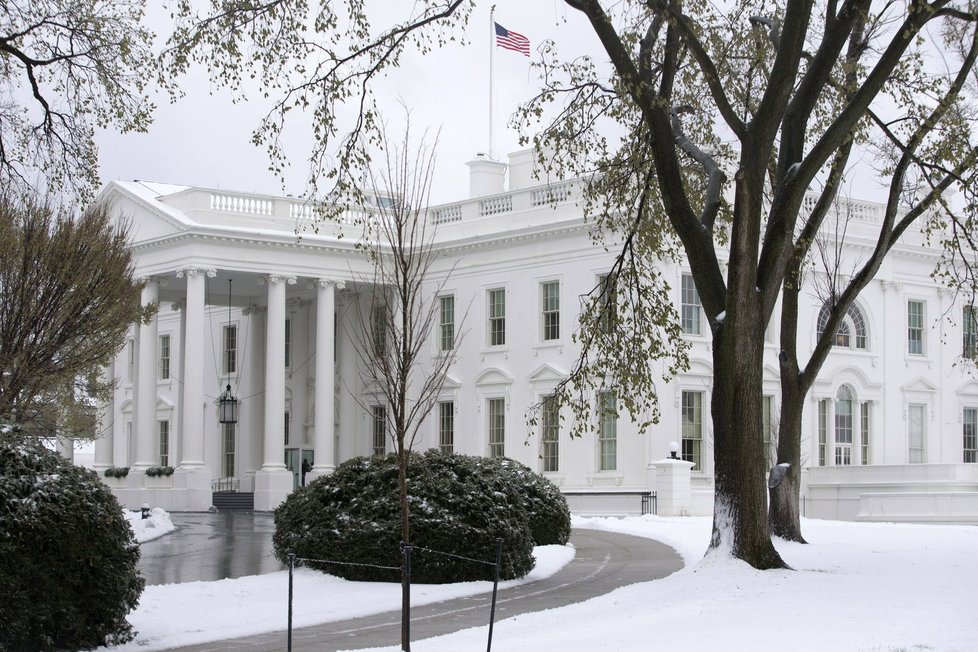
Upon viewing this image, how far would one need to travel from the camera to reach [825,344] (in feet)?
74.9

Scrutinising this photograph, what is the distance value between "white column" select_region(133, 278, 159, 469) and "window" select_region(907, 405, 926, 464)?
82.6 ft

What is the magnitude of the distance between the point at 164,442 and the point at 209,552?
3273 cm

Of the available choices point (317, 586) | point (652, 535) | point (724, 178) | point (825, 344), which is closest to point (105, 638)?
point (317, 586)

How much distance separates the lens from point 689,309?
4281 cm

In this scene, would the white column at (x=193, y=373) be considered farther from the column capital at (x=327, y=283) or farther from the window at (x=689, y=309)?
the window at (x=689, y=309)

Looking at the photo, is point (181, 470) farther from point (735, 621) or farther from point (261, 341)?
point (735, 621)

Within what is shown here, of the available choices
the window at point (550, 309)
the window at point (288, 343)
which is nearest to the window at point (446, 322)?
the window at point (550, 309)

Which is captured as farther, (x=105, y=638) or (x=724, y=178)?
(x=724, y=178)

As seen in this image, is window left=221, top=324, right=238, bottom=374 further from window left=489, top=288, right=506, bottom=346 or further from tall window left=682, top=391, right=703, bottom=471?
tall window left=682, top=391, right=703, bottom=471

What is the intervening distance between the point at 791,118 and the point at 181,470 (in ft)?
99.7

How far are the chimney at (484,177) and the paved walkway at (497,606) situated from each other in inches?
1033

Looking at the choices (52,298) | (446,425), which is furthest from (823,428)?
(52,298)

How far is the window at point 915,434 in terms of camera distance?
4769cm

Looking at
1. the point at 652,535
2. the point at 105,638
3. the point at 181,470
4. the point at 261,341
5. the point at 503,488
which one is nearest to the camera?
the point at 105,638
